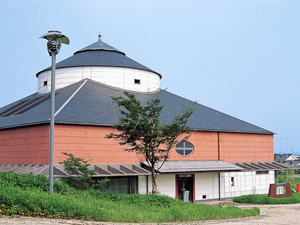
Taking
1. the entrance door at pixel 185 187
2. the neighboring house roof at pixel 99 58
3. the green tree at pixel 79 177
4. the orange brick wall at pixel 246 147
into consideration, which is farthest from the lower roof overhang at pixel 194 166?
the neighboring house roof at pixel 99 58

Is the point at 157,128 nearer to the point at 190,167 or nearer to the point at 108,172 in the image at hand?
the point at 108,172

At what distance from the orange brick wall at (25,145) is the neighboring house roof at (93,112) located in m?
0.53

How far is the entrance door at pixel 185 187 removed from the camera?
2986cm

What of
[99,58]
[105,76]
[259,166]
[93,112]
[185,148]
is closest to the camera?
[93,112]

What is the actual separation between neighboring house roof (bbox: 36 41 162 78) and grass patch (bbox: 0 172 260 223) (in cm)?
1892

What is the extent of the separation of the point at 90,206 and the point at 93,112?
1395cm

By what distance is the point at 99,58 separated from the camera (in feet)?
123

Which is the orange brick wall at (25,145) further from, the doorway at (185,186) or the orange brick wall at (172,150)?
the doorway at (185,186)

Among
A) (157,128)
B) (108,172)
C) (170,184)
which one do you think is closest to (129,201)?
(157,128)

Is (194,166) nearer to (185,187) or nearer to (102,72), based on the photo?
(185,187)

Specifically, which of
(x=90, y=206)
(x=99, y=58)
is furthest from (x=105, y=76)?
(x=90, y=206)

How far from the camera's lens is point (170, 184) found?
29672mm

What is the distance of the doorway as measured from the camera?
29922 mm

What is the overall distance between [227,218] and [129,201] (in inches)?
188
